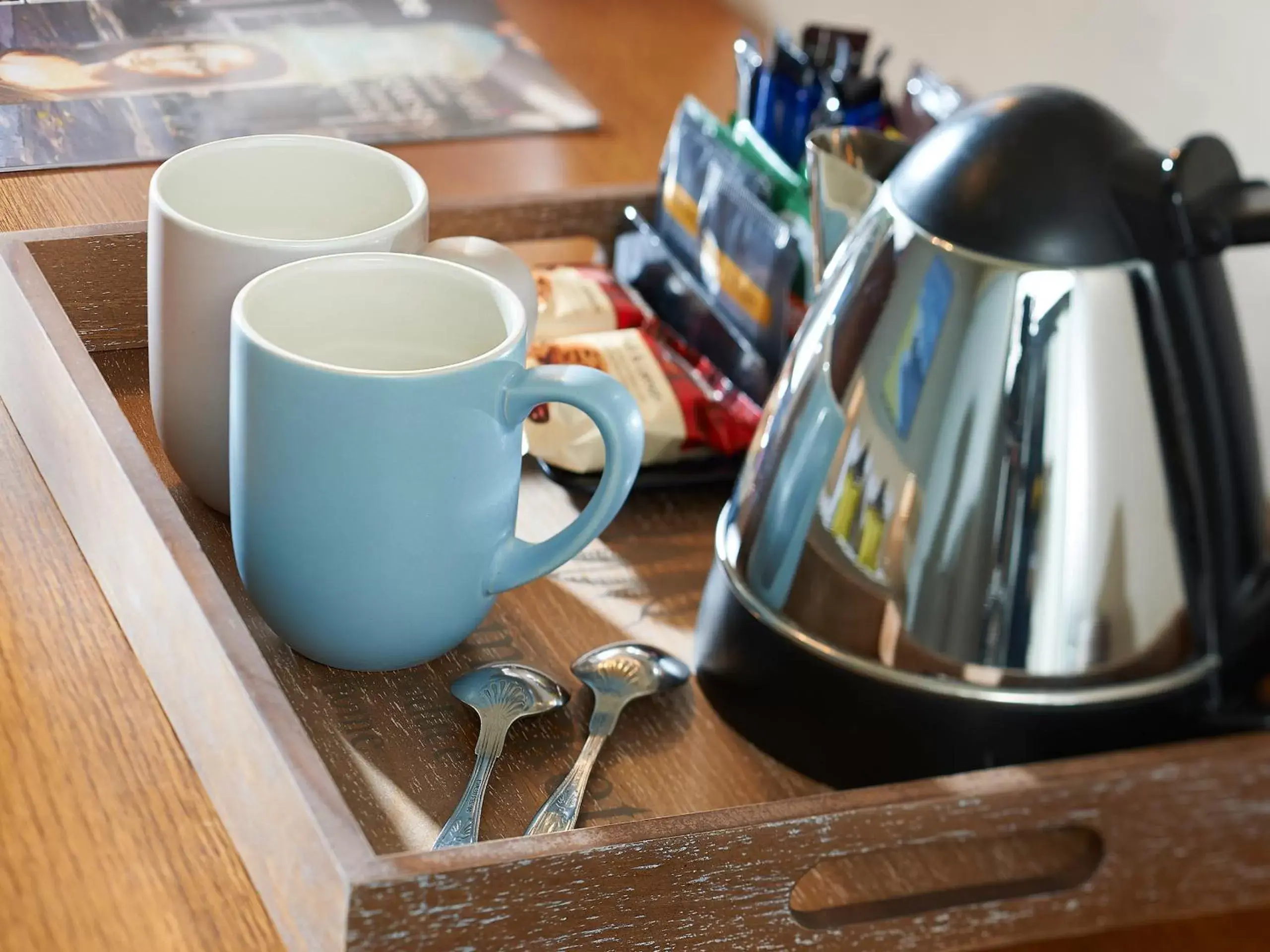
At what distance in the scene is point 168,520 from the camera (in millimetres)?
392

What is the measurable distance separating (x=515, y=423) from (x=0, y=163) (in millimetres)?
294

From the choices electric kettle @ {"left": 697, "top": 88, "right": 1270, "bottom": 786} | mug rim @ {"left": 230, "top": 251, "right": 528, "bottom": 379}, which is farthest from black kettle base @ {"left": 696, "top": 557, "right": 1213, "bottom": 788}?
mug rim @ {"left": 230, "top": 251, "right": 528, "bottom": 379}

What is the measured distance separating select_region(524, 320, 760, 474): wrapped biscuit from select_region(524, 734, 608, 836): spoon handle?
0.14 meters

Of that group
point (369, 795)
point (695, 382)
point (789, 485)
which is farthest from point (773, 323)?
point (369, 795)

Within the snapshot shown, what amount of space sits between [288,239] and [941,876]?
291 millimetres

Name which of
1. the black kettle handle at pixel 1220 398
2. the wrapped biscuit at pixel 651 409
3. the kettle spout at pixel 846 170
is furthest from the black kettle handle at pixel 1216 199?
the wrapped biscuit at pixel 651 409

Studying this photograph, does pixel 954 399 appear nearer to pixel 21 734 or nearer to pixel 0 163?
pixel 21 734

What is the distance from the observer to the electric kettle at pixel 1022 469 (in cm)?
38

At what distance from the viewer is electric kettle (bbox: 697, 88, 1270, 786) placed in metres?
0.38

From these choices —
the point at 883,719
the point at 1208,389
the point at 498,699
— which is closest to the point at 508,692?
the point at 498,699

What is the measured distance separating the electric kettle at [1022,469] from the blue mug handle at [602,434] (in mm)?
49

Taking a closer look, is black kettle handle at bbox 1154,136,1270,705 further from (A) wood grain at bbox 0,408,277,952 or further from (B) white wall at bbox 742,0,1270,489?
(A) wood grain at bbox 0,408,277,952

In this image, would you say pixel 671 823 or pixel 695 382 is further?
pixel 695 382

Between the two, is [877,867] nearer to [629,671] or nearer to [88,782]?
[629,671]
